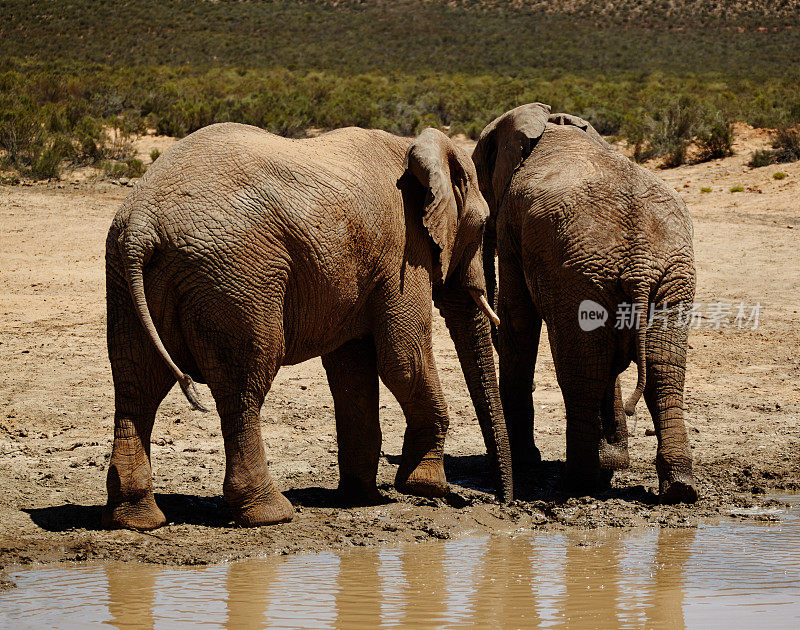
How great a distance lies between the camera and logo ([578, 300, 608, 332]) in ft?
22.0

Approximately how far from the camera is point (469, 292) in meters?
7.11

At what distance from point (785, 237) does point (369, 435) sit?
30.4 feet

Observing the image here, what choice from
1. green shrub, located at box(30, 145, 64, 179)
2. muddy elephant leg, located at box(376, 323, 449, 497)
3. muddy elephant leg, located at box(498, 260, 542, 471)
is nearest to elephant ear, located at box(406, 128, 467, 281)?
muddy elephant leg, located at box(376, 323, 449, 497)

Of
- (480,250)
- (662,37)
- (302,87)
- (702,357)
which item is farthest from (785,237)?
(662,37)

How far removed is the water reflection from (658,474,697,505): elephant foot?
50cm

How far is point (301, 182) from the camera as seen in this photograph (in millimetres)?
5738

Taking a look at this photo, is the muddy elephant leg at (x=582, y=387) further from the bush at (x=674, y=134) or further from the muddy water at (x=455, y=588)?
the bush at (x=674, y=134)

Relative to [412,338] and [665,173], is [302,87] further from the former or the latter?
[412,338]

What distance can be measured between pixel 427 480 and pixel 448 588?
144 centimetres

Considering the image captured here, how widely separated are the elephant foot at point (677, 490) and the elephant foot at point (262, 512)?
7.86 feet

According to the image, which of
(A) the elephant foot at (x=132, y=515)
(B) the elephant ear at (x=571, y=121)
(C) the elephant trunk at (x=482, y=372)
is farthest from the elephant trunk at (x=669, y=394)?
(A) the elephant foot at (x=132, y=515)

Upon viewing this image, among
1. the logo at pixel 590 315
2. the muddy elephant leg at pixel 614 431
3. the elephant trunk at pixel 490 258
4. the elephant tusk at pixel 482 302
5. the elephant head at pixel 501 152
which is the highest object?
the elephant head at pixel 501 152

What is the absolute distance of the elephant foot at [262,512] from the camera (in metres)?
5.88

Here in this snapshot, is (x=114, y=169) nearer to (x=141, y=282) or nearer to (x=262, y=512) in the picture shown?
(x=262, y=512)
